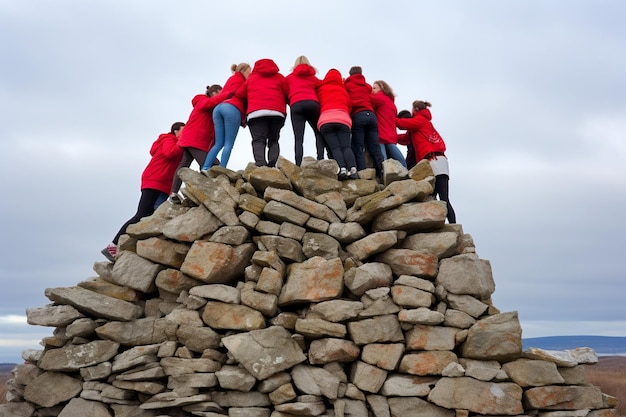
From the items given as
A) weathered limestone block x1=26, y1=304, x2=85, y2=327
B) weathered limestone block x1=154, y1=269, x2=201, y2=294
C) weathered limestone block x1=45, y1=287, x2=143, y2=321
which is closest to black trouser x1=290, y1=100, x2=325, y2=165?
weathered limestone block x1=154, y1=269, x2=201, y2=294

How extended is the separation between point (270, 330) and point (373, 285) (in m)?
2.00

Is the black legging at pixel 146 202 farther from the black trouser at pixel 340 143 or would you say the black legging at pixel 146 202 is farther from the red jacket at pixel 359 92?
the red jacket at pixel 359 92

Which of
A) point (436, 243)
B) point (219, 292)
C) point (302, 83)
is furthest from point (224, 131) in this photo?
point (436, 243)

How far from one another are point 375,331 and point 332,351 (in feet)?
2.71

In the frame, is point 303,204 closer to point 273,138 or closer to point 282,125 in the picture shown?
point 273,138

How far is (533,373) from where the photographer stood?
8.62 meters

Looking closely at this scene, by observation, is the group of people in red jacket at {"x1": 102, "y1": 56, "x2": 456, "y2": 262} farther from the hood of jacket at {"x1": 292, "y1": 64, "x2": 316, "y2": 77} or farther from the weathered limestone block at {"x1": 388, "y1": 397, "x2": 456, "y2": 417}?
the weathered limestone block at {"x1": 388, "y1": 397, "x2": 456, "y2": 417}

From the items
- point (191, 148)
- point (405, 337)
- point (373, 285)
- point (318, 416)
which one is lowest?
point (318, 416)

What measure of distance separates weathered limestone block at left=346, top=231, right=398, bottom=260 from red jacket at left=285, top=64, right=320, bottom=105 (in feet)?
11.7

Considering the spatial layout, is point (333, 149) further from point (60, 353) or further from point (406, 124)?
point (60, 353)

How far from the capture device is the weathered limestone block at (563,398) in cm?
846

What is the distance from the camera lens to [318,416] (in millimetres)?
8383

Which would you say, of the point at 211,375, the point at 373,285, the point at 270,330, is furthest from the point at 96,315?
the point at 373,285

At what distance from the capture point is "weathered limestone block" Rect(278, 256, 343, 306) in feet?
29.9
